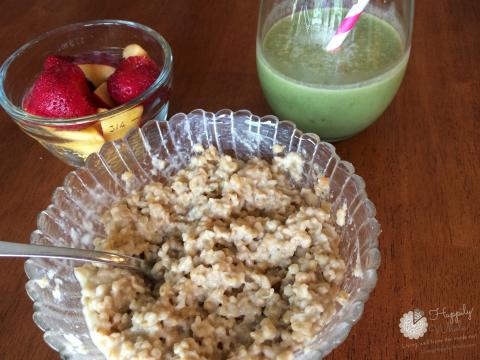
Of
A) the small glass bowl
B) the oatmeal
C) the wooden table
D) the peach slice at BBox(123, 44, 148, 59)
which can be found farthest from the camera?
the peach slice at BBox(123, 44, 148, 59)

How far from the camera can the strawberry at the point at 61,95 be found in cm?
92

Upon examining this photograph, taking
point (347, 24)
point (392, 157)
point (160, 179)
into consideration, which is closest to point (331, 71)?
point (347, 24)

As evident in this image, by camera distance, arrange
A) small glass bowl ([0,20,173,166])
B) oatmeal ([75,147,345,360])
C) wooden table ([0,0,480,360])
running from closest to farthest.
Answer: oatmeal ([75,147,345,360]), wooden table ([0,0,480,360]), small glass bowl ([0,20,173,166])

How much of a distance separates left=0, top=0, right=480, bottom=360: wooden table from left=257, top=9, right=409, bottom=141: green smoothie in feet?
0.34

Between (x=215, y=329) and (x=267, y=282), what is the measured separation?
0.32ft

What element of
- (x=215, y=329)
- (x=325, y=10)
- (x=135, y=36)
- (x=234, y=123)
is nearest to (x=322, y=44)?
(x=325, y=10)

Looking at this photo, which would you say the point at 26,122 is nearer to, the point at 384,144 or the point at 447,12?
the point at 384,144

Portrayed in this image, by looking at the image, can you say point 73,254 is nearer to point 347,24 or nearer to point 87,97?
point 87,97

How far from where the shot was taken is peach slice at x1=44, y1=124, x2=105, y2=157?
90cm

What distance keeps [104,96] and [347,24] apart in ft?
1.61

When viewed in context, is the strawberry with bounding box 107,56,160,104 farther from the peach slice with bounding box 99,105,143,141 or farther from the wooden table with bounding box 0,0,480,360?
the wooden table with bounding box 0,0,480,360

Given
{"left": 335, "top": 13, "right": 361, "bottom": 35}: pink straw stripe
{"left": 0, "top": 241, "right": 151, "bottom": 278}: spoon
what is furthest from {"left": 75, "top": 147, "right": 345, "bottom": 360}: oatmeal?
{"left": 335, "top": 13, "right": 361, "bottom": 35}: pink straw stripe

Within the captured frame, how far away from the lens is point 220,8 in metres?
1.36

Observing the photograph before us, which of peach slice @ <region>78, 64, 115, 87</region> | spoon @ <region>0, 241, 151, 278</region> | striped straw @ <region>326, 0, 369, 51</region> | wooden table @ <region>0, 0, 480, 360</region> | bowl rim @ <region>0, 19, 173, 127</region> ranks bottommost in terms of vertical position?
wooden table @ <region>0, 0, 480, 360</region>
